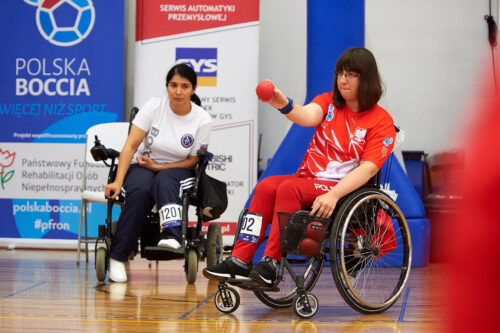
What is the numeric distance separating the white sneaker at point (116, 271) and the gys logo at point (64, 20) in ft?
7.50

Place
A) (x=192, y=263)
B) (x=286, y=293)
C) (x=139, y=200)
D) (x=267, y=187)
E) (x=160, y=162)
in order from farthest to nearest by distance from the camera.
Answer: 1. (x=160, y=162)
2. (x=192, y=263)
3. (x=139, y=200)
4. (x=286, y=293)
5. (x=267, y=187)

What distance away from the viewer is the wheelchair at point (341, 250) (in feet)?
6.99

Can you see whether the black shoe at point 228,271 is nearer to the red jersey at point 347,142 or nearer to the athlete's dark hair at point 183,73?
the red jersey at point 347,142

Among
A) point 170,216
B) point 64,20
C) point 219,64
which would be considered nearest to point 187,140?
point 170,216

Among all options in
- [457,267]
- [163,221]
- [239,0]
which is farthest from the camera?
[239,0]

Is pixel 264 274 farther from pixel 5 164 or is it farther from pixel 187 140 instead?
pixel 5 164

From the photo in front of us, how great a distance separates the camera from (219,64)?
4.75 metres

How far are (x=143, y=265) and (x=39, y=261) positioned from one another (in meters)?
0.60

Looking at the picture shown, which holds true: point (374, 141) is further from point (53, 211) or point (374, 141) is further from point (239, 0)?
point (53, 211)

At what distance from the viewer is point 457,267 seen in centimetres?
36

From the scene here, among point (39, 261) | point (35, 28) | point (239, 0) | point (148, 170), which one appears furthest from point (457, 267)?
point (35, 28)

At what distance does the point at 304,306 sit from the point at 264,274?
18cm

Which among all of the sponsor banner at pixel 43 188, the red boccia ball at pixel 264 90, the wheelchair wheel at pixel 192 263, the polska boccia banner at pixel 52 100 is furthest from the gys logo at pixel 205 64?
the red boccia ball at pixel 264 90

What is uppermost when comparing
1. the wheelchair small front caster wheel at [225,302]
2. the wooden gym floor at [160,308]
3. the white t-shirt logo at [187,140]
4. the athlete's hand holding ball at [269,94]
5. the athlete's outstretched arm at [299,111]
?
the athlete's hand holding ball at [269,94]
